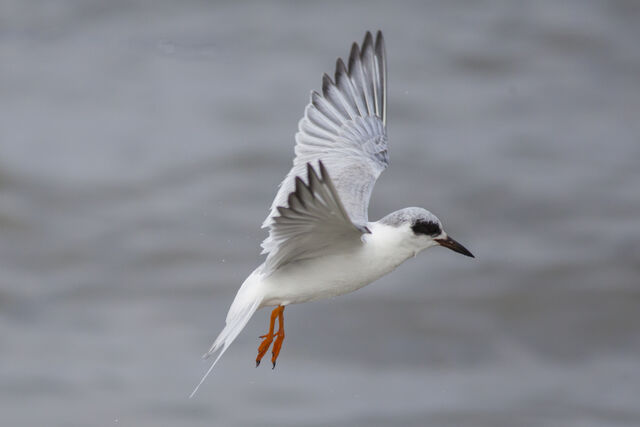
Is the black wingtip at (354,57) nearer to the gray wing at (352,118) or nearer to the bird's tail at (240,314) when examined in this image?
the gray wing at (352,118)

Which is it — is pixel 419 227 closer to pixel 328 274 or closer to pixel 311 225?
pixel 328 274

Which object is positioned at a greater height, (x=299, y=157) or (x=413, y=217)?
(x=299, y=157)

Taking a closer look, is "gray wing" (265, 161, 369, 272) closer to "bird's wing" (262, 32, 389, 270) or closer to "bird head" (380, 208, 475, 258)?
"bird head" (380, 208, 475, 258)

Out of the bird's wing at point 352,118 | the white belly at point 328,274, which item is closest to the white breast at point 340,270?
the white belly at point 328,274

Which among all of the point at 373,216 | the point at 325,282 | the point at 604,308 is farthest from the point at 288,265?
the point at 604,308

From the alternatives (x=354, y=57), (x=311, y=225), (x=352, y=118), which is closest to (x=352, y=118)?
(x=352, y=118)

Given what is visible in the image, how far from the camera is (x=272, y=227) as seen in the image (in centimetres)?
433

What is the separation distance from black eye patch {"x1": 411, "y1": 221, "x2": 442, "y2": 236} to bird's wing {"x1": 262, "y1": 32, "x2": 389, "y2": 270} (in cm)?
77

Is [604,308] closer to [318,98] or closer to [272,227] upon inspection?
[318,98]

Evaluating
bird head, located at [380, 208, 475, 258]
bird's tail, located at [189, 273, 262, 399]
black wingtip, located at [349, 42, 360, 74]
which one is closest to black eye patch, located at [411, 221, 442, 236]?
bird head, located at [380, 208, 475, 258]

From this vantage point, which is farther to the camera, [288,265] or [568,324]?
[568,324]

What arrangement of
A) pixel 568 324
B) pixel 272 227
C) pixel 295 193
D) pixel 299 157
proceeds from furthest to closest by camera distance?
pixel 568 324, pixel 299 157, pixel 272 227, pixel 295 193

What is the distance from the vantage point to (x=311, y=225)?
14.0 ft

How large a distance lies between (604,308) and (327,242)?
497 centimetres
